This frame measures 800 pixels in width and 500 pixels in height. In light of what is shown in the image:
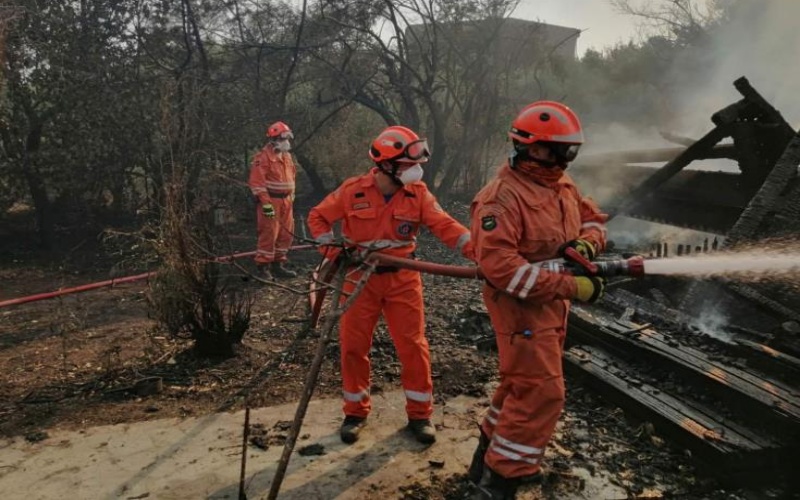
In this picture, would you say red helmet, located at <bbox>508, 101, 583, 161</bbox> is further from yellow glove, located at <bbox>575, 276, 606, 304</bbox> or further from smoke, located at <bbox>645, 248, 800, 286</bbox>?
smoke, located at <bbox>645, 248, 800, 286</bbox>

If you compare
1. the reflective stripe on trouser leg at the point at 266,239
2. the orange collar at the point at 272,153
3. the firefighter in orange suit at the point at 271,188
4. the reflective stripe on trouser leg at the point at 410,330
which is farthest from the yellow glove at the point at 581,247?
the orange collar at the point at 272,153

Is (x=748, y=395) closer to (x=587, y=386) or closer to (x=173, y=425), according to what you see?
(x=587, y=386)

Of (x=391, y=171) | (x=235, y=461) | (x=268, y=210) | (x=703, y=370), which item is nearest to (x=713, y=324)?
(x=703, y=370)

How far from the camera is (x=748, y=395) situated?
3.36 meters

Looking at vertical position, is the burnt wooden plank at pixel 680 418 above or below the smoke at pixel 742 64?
below

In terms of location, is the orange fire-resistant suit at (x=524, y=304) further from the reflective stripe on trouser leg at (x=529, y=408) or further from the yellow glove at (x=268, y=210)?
the yellow glove at (x=268, y=210)

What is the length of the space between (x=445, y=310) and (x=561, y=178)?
11.7ft

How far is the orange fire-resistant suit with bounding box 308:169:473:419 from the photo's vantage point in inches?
144

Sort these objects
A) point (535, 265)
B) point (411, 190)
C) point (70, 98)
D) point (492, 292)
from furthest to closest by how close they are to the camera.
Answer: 1. point (70, 98)
2. point (411, 190)
3. point (492, 292)
4. point (535, 265)

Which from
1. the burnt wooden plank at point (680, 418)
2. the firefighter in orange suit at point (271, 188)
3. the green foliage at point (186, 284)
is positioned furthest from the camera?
the firefighter in orange suit at point (271, 188)

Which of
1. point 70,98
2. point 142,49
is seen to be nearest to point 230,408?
point 70,98

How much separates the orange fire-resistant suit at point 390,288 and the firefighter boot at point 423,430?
38 millimetres

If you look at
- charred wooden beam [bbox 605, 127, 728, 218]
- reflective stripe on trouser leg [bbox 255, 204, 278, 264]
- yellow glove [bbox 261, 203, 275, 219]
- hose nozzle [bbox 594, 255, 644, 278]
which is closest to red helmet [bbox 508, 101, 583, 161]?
hose nozzle [bbox 594, 255, 644, 278]

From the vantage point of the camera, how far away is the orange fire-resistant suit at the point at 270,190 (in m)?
7.89
